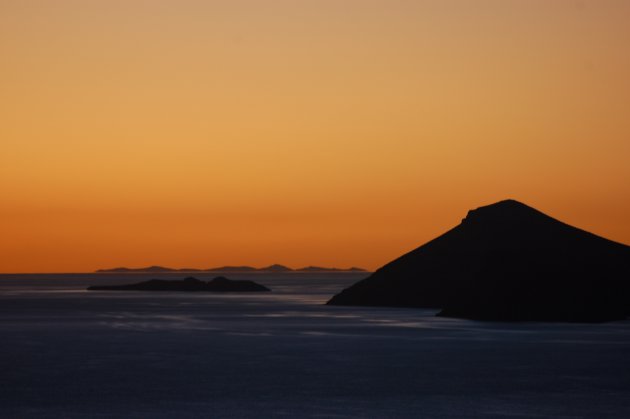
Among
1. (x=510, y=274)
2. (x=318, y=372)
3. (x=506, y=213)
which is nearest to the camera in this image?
(x=318, y=372)

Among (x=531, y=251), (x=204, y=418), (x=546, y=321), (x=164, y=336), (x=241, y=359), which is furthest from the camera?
(x=531, y=251)

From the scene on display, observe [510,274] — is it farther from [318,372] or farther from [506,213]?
[318,372]

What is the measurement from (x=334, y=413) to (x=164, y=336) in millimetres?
45345

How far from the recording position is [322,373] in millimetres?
51688

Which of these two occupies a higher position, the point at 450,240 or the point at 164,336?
the point at 450,240

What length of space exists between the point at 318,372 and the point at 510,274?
2130 inches

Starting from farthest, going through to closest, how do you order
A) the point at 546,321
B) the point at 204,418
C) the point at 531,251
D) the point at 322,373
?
the point at 531,251
the point at 546,321
the point at 322,373
the point at 204,418

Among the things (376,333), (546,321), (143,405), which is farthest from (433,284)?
(143,405)

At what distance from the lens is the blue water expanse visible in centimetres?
3900

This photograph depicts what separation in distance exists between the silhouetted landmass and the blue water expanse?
45.0 ft

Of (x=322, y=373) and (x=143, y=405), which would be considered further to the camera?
(x=322, y=373)

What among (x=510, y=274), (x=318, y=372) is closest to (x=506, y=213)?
(x=510, y=274)

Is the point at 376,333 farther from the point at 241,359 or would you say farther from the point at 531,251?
the point at 531,251

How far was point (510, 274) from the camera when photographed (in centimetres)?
10312
